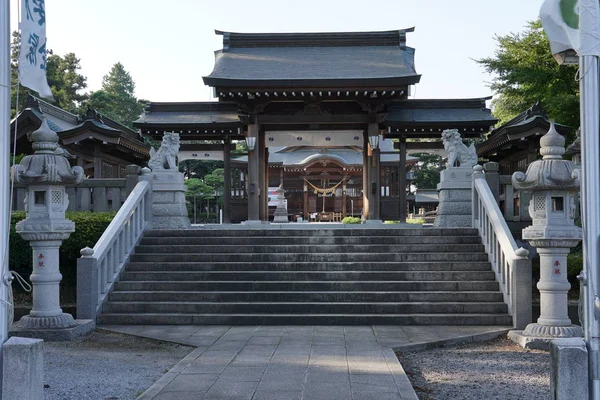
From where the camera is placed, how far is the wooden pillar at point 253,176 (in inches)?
689

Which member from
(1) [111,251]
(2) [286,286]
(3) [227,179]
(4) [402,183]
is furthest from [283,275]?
(3) [227,179]

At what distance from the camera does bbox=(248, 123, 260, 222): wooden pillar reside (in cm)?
1751

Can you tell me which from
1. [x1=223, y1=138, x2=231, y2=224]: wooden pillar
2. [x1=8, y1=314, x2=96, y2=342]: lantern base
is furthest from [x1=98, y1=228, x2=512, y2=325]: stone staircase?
[x1=223, y1=138, x2=231, y2=224]: wooden pillar

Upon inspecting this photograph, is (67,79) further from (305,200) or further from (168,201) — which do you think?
(168,201)

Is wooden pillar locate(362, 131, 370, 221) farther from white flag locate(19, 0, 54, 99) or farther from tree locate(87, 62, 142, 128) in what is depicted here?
tree locate(87, 62, 142, 128)

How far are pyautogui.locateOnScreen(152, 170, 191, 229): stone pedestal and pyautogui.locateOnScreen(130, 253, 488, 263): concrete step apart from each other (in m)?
1.89

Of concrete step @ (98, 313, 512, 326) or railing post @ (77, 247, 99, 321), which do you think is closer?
railing post @ (77, 247, 99, 321)

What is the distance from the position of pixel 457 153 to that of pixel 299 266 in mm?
5074

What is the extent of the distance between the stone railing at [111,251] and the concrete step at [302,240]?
2.07ft

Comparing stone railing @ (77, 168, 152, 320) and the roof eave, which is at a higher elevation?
the roof eave

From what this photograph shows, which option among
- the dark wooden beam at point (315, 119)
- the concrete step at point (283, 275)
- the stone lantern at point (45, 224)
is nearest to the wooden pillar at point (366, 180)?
the dark wooden beam at point (315, 119)

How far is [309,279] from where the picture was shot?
1066cm

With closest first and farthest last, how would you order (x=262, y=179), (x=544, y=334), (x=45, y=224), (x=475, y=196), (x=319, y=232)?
(x=544, y=334)
(x=45, y=224)
(x=319, y=232)
(x=475, y=196)
(x=262, y=179)

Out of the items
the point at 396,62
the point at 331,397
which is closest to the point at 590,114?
the point at 331,397
